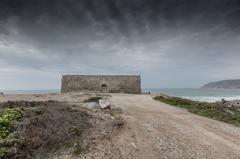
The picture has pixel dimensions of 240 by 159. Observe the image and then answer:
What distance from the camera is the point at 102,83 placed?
121 ft

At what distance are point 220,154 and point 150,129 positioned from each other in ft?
9.14

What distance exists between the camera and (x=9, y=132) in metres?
6.26

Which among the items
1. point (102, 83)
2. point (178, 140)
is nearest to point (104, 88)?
point (102, 83)

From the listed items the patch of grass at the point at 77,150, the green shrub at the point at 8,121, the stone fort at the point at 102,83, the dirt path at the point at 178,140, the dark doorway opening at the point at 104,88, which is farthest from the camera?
the stone fort at the point at 102,83

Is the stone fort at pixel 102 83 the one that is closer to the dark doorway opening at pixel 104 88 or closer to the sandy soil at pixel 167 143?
the dark doorway opening at pixel 104 88

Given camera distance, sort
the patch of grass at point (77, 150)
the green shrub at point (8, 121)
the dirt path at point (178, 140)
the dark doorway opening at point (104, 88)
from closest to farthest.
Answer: the patch of grass at point (77, 150)
the green shrub at point (8, 121)
the dirt path at point (178, 140)
the dark doorway opening at point (104, 88)

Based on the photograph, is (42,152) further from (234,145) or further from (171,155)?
(234,145)

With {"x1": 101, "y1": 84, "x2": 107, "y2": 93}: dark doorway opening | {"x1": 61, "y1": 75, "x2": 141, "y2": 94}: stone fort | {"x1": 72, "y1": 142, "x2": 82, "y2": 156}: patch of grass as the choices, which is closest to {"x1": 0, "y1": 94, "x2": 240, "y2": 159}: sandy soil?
{"x1": 72, "y1": 142, "x2": 82, "y2": 156}: patch of grass

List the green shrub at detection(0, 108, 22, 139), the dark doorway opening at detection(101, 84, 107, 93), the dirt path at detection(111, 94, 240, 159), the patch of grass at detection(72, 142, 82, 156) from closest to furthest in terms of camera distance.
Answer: the patch of grass at detection(72, 142, 82, 156) < the green shrub at detection(0, 108, 22, 139) < the dirt path at detection(111, 94, 240, 159) < the dark doorway opening at detection(101, 84, 107, 93)

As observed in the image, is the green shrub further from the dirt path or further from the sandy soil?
the dirt path

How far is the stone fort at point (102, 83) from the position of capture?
36844 millimetres

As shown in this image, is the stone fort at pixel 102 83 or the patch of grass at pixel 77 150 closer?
the patch of grass at pixel 77 150

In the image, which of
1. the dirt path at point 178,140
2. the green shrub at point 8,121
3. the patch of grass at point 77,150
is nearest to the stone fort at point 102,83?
the dirt path at point 178,140

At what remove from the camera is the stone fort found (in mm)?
36844
